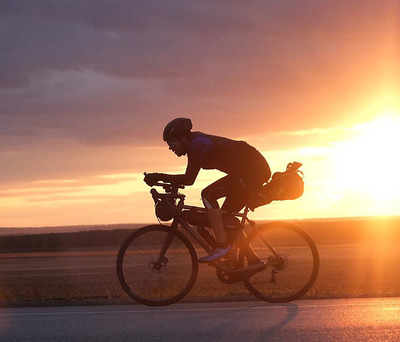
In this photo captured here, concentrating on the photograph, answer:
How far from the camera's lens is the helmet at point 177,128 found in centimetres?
898

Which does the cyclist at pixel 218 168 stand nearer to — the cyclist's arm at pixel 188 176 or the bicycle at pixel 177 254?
the cyclist's arm at pixel 188 176

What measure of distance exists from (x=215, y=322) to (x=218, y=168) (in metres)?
2.32

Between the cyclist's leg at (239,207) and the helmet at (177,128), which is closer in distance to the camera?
the helmet at (177,128)

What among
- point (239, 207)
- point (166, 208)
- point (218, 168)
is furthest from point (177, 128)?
point (239, 207)

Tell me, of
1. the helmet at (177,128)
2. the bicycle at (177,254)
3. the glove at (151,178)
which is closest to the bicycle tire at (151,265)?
the bicycle at (177,254)

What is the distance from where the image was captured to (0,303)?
10.0 meters

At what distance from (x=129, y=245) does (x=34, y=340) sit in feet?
8.34

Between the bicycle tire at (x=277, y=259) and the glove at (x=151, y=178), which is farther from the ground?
the glove at (x=151, y=178)

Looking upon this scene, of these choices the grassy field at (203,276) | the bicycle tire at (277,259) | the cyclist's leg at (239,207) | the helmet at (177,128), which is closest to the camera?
the helmet at (177,128)

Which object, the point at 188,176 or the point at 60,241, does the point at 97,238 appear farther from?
the point at 188,176

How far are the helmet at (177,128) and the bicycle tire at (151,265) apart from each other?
1.20m

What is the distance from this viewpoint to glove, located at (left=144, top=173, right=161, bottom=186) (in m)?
9.05

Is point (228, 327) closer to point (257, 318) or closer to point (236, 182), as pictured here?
point (257, 318)

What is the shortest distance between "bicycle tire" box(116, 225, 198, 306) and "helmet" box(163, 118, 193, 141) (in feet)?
3.92
